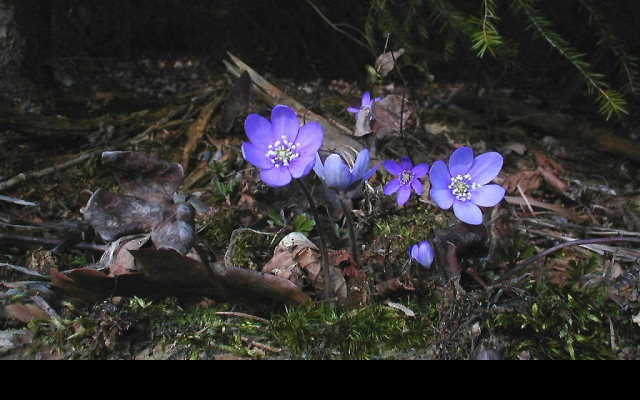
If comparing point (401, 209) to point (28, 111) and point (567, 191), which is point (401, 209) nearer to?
point (567, 191)

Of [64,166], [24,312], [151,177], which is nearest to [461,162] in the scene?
[151,177]

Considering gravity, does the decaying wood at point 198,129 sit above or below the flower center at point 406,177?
below

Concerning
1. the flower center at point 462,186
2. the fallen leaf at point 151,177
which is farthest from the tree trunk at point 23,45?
the flower center at point 462,186

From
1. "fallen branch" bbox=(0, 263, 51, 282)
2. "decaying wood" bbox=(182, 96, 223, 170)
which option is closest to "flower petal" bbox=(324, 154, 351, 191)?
"fallen branch" bbox=(0, 263, 51, 282)

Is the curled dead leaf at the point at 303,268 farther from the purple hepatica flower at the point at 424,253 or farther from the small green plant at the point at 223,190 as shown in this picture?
the small green plant at the point at 223,190

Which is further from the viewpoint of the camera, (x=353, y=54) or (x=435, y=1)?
(x=353, y=54)

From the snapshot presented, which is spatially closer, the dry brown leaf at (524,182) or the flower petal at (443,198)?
the flower petal at (443,198)

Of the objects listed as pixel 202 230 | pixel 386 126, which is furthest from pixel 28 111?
pixel 386 126
